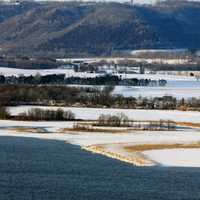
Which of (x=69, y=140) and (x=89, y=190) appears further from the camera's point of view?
(x=69, y=140)

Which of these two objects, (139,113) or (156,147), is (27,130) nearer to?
(156,147)

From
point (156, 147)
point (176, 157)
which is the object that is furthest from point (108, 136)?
point (176, 157)

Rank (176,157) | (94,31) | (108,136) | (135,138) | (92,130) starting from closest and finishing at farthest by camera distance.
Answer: (176,157) < (135,138) < (108,136) < (92,130) < (94,31)

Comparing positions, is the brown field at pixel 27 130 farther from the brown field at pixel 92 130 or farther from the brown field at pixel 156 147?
the brown field at pixel 156 147

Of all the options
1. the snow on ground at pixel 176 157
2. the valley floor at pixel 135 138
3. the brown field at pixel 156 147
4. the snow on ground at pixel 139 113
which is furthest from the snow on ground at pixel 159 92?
the snow on ground at pixel 176 157

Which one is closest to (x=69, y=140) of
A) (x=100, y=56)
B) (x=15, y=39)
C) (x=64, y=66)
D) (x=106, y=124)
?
(x=106, y=124)

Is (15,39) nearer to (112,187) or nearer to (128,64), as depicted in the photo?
(128,64)
